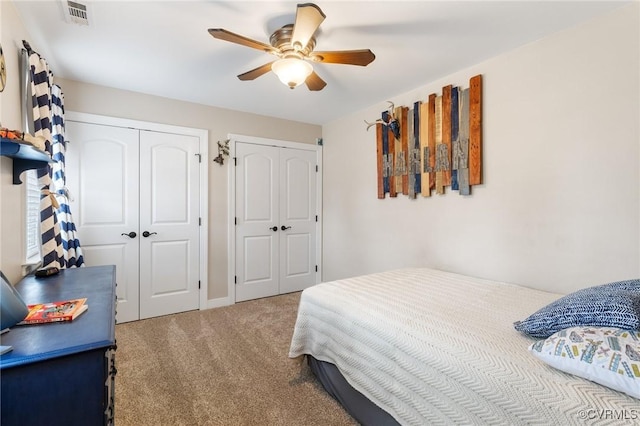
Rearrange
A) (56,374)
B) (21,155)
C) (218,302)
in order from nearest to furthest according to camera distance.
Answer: (56,374), (21,155), (218,302)

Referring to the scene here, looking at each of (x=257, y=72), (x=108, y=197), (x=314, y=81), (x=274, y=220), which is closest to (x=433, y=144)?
(x=314, y=81)

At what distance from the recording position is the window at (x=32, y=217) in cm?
196

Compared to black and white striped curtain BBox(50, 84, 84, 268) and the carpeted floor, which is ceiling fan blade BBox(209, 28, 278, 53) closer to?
black and white striped curtain BBox(50, 84, 84, 268)

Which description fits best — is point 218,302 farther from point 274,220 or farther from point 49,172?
point 49,172

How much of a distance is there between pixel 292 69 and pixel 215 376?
7.29 feet

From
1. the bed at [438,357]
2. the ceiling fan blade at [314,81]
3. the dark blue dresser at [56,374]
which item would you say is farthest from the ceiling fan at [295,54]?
the dark blue dresser at [56,374]

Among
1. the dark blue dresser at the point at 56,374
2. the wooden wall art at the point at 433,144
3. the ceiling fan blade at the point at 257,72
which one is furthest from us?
the wooden wall art at the point at 433,144

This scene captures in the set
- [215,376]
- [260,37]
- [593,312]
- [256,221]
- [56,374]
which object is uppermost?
[260,37]

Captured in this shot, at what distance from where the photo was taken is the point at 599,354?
98 cm

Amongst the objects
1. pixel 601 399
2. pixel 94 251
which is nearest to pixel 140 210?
pixel 94 251

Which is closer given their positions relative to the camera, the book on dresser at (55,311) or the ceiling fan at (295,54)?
the book on dresser at (55,311)

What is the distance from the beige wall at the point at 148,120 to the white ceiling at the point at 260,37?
152 mm

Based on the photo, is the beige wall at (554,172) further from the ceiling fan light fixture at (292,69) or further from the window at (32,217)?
the window at (32,217)

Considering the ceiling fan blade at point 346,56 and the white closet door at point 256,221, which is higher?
the ceiling fan blade at point 346,56
